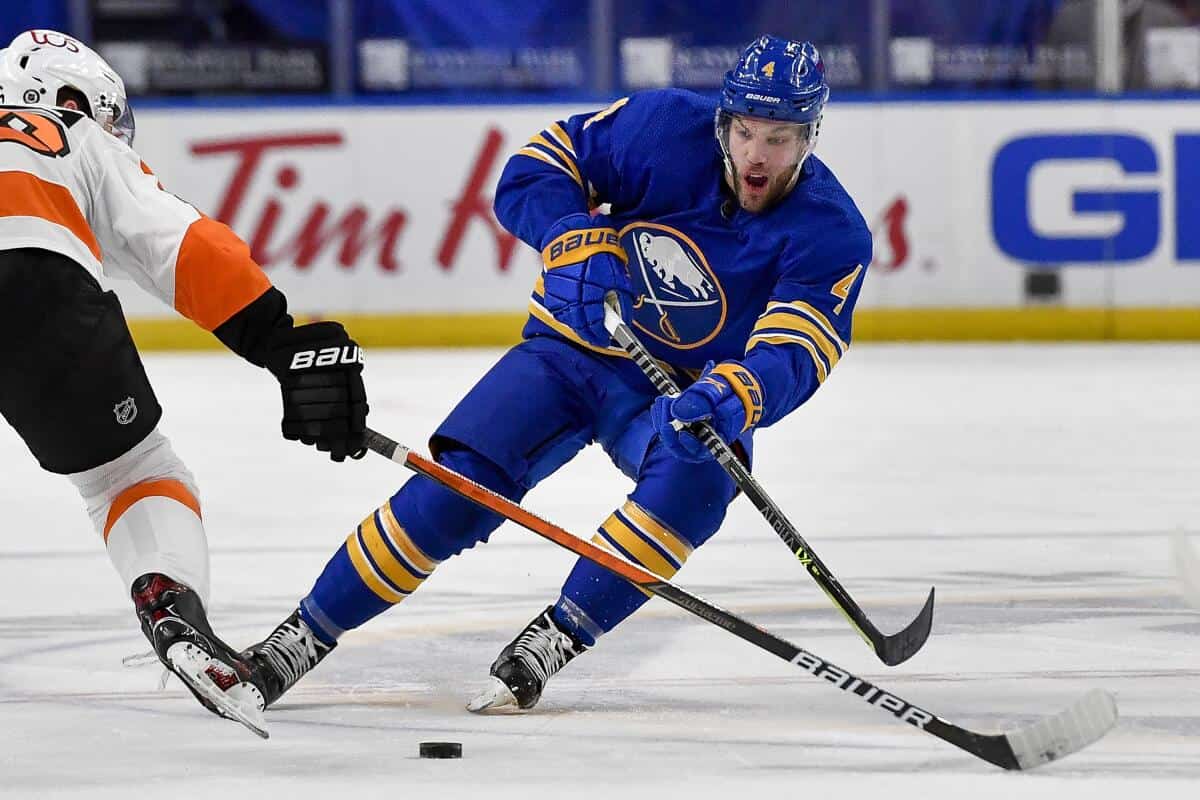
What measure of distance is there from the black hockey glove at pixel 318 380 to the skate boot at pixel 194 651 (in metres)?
0.26

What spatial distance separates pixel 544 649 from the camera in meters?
3.08

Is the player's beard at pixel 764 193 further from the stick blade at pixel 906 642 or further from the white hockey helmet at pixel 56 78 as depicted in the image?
the white hockey helmet at pixel 56 78

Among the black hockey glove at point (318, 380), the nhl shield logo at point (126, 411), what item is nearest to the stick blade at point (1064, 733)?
the black hockey glove at point (318, 380)

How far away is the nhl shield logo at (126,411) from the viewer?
279 centimetres

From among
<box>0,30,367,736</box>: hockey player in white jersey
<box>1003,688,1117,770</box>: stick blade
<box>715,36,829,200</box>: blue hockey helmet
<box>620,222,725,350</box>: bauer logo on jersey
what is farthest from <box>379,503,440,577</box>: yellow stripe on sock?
<box>1003,688,1117,770</box>: stick blade

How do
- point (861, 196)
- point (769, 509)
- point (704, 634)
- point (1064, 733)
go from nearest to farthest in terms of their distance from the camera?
point (1064, 733) < point (769, 509) < point (704, 634) < point (861, 196)

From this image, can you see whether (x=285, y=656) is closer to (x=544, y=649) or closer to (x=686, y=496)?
(x=544, y=649)

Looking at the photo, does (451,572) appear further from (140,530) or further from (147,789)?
(147,789)

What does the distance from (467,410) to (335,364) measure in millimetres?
360

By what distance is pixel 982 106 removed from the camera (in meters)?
9.09

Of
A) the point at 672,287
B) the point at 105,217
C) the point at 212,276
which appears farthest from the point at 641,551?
the point at 105,217

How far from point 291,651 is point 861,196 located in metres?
6.30

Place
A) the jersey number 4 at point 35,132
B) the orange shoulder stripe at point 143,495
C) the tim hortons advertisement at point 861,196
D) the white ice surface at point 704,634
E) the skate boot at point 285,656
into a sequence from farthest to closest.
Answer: the tim hortons advertisement at point 861,196, the skate boot at point 285,656, the orange shoulder stripe at point 143,495, the jersey number 4 at point 35,132, the white ice surface at point 704,634

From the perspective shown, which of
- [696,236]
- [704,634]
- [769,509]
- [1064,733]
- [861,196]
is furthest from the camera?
[861,196]
